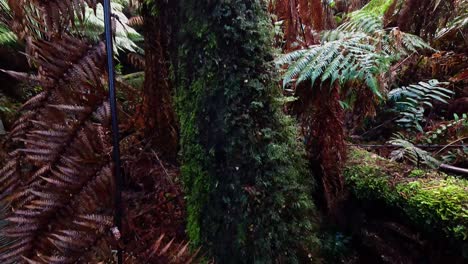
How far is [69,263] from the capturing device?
62 centimetres

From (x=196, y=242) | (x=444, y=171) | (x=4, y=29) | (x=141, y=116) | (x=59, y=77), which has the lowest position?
(x=196, y=242)

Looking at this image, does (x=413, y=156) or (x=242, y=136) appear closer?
(x=242, y=136)

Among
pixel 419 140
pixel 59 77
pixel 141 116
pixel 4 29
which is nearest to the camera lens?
pixel 59 77

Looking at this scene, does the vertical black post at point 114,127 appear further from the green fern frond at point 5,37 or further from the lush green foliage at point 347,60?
the green fern frond at point 5,37

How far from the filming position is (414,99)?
2248 mm

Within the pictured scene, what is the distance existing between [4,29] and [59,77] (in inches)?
125

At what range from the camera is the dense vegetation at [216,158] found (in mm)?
699

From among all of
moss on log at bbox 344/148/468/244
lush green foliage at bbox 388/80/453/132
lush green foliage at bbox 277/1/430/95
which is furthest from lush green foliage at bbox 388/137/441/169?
lush green foliage at bbox 388/80/453/132

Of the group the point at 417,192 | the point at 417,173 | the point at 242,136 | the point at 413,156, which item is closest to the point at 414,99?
the point at 413,156

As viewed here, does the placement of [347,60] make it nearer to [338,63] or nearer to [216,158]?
[338,63]

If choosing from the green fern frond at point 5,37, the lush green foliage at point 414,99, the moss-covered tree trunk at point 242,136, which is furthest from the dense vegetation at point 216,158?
the green fern frond at point 5,37

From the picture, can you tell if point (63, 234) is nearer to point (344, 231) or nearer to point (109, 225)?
point (109, 225)

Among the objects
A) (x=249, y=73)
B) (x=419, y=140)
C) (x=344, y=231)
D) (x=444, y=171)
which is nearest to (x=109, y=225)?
(x=249, y=73)

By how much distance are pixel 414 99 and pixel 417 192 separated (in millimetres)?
1361
